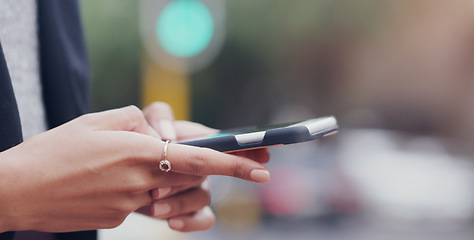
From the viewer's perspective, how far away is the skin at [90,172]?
1.04 meters

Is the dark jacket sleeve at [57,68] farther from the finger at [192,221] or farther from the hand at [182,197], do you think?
the finger at [192,221]

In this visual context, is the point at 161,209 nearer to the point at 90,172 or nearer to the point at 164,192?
the point at 164,192

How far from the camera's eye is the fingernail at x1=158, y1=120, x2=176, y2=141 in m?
1.51

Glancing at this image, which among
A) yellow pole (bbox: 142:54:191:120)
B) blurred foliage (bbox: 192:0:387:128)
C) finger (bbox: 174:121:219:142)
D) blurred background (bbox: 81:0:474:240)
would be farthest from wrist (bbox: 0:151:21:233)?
blurred foliage (bbox: 192:0:387:128)

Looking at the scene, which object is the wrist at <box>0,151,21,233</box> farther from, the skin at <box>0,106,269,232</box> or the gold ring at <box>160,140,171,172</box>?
the gold ring at <box>160,140,171,172</box>

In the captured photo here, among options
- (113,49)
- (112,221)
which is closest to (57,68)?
(112,221)

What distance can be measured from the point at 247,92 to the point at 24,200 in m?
14.1

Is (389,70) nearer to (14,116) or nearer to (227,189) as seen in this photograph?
(227,189)

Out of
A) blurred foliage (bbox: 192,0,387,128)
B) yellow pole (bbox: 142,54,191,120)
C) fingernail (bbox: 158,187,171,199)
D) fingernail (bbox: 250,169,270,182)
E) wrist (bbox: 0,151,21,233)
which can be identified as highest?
blurred foliage (bbox: 192,0,387,128)

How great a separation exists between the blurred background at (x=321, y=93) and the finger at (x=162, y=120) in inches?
171

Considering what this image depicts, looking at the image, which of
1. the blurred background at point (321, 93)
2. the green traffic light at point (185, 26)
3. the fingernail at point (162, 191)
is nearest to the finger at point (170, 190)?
the fingernail at point (162, 191)

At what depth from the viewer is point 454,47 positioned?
15.5 meters

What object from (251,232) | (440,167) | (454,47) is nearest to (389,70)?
(454,47)

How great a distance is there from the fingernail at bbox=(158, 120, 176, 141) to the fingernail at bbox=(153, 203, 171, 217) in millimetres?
196
